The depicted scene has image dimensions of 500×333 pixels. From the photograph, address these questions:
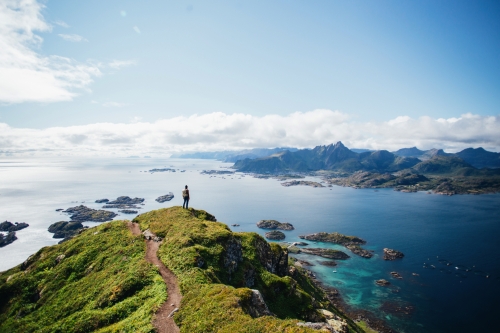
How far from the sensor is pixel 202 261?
29.2 metres

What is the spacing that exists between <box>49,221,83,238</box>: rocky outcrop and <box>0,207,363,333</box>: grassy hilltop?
145239mm

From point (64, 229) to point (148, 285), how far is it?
183872mm

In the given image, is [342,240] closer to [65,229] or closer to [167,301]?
[167,301]

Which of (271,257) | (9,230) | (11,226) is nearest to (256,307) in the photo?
(271,257)

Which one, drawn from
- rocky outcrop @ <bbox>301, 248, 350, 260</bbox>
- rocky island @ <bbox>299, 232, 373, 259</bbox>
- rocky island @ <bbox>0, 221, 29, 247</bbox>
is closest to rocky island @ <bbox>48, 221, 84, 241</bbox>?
rocky island @ <bbox>0, 221, 29, 247</bbox>

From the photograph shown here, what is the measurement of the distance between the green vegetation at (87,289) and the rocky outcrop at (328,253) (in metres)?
124

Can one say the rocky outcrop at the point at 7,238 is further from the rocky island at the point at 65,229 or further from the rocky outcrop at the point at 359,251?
the rocky outcrop at the point at 359,251

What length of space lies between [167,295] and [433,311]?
347ft

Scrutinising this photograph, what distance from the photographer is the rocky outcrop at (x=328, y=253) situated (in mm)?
138550

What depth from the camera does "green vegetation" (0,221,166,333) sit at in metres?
21.4

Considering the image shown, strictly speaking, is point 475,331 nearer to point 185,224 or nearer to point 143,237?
point 185,224

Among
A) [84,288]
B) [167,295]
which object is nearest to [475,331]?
[167,295]

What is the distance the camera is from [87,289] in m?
28.0

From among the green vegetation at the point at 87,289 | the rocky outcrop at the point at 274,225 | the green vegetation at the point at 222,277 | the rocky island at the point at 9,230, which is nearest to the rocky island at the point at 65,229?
the rocky island at the point at 9,230
